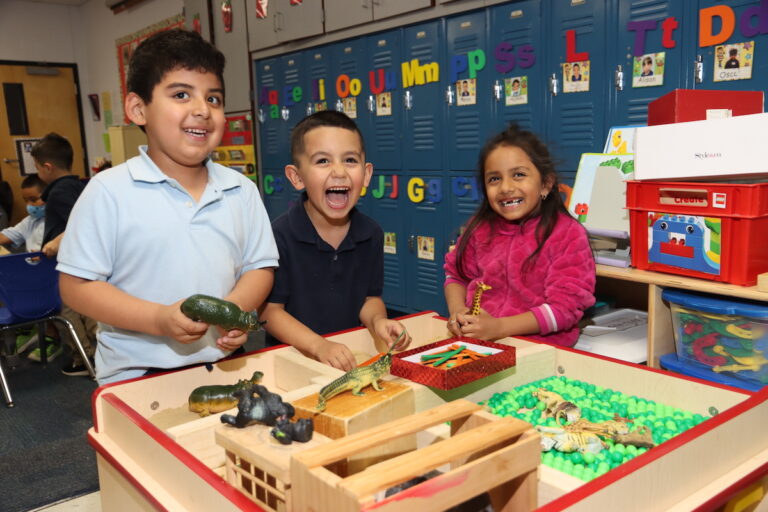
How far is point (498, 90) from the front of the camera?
3.66m

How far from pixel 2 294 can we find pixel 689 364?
3.36 meters

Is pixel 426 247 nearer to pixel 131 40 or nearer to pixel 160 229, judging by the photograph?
pixel 160 229

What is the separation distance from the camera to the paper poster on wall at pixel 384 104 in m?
4.38

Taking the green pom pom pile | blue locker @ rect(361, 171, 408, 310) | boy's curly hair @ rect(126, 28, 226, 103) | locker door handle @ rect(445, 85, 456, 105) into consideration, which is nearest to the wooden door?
blue locker @ rect(361, 171, 408, 310)

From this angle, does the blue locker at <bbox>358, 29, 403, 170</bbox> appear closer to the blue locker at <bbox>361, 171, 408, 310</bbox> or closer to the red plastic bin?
the blue locker at <bbox>361, 171, 408, 310</bbox>

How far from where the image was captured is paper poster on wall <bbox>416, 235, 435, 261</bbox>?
14.0ft

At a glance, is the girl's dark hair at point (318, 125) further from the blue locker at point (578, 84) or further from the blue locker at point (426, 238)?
the blue locker at point (426, 238)

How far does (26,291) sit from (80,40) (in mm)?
6738

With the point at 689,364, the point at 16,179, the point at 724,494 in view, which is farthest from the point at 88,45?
the point at 724,494

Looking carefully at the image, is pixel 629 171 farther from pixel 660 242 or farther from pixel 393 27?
pixel 393 27

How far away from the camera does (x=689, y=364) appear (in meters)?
2.15

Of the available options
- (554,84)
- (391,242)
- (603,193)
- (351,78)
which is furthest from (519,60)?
(391,242)

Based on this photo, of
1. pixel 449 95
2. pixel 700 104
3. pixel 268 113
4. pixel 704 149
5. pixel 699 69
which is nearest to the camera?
pixel 704 149

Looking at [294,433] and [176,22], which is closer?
[294,433]
